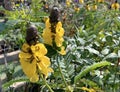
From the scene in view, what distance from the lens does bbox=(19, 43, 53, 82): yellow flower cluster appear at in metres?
1.21

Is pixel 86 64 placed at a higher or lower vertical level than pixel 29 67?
lower

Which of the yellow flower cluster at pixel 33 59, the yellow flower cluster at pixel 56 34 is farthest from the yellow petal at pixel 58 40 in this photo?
the yellow flower cluster at pixel 33 59

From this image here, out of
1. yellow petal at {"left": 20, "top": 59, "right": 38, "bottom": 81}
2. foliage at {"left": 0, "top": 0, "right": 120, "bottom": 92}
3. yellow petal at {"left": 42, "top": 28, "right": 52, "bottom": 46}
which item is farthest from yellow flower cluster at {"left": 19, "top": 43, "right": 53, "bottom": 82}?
foliage at {"left": 0, "top": 0, "right": 120, "bottom": 92}

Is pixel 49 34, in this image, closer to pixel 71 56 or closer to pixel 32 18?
pixel 71 56

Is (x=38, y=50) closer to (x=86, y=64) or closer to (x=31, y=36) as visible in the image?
(x=31, y=36)

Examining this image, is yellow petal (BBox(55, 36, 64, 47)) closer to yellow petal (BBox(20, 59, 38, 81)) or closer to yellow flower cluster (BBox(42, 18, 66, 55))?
yellow flower cluster (BBox(42, 18, 66, 55))

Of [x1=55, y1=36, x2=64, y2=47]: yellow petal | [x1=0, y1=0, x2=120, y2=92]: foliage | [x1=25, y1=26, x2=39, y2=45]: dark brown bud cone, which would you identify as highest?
[x1=25, y1=26, x2=39, y2=45]: dark brown bud cone

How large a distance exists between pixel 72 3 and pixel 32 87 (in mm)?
4328

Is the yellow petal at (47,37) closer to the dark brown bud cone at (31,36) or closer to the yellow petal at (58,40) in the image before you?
the yellow petal at (58,40)

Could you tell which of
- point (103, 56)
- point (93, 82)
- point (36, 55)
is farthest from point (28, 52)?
point (103, 56)

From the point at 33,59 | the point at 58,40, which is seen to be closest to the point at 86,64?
the point at 58,40

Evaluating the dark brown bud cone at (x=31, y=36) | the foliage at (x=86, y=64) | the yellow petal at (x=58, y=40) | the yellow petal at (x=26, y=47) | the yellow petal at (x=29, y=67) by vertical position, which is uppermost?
the dark brown bud cone at (x=31, y=36)

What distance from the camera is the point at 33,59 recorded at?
1.24 meters

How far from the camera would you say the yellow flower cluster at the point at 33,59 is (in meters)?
1.21
